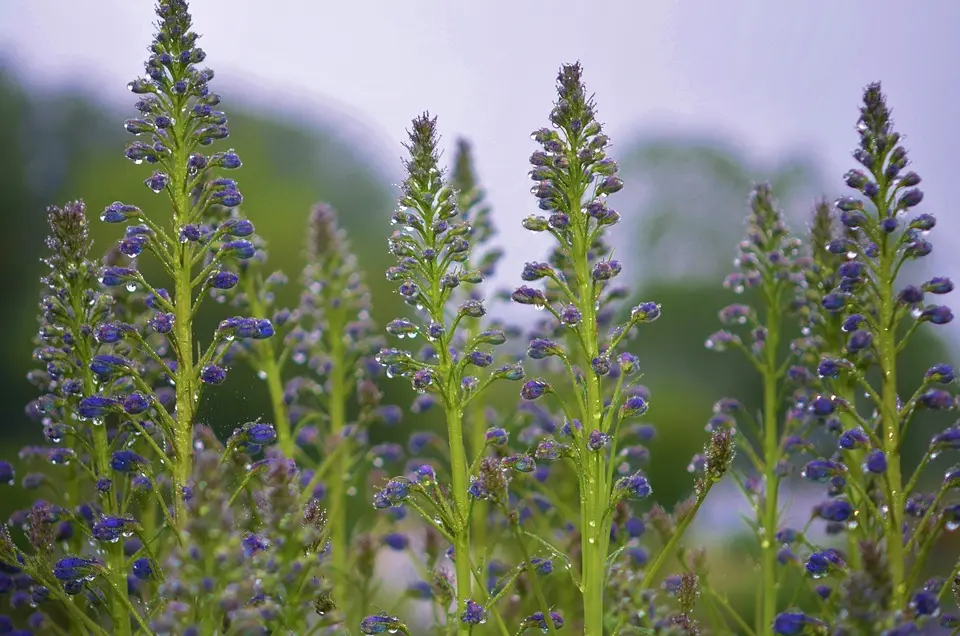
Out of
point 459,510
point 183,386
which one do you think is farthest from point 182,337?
point 459,510

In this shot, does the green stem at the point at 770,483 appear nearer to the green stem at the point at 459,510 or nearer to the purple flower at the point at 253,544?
the green stem at the point at 459,510

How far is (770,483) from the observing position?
8.07 ft

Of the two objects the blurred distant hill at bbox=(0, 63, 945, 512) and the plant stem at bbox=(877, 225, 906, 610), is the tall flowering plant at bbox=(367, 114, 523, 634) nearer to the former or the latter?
the plant stem at bbox=(877, 225, 906, 610)

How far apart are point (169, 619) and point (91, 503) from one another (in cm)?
102

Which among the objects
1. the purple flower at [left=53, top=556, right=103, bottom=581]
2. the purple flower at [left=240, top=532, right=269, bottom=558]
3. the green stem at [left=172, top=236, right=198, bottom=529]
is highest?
the green stem at [left=172, top=236, right=198, bottom=529]

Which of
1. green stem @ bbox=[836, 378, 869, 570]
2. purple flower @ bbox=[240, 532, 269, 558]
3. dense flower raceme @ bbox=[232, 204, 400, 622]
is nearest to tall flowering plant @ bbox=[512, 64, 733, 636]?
green stem @ bbox=[836, 378, 869, 570]

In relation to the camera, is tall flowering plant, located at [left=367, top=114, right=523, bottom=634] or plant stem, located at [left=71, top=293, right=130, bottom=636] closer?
tall flowering plant, located at [left=367, top=114, right=523, bottom=634]

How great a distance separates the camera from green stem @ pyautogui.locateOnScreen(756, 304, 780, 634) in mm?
2420

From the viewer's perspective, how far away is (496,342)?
1.96 metres

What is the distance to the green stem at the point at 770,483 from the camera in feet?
7.94

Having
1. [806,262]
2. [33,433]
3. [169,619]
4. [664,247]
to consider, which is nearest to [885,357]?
[806,262]

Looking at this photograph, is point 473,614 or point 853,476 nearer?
point 473,614

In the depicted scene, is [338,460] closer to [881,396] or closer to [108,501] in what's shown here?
[108,501]

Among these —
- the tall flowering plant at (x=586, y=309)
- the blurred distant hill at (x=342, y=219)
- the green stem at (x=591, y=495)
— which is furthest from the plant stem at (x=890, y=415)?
the blurred distant hill at (x=342, y=219)
